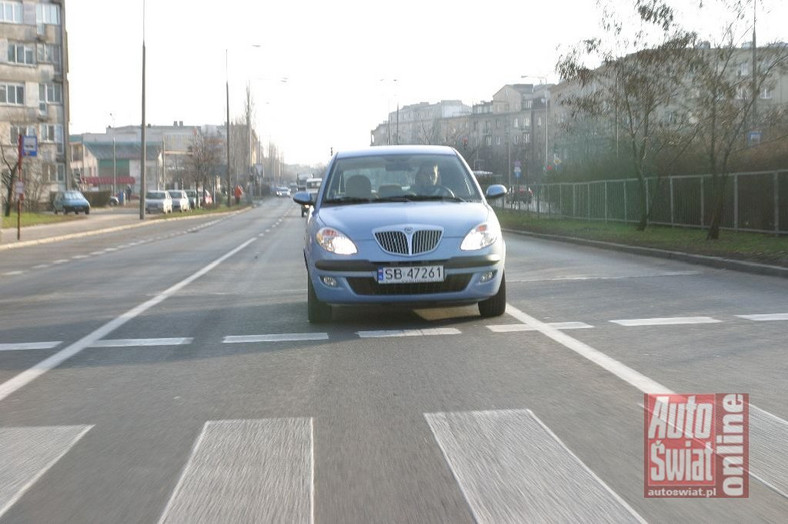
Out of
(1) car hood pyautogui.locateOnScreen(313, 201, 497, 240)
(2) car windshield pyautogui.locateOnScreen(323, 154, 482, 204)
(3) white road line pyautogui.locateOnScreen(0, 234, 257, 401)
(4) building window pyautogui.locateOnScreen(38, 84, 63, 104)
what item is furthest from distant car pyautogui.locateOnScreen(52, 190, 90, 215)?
(1) car hood pyautogui.locateOnScreen(313, 201, 497, 240)

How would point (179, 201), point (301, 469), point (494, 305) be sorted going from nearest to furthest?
point (301, 469) < point (494, 305) < point (179, 201)

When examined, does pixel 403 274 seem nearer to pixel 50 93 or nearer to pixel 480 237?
pixel 480 237

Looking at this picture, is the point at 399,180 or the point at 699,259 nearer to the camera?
the point at 399,180

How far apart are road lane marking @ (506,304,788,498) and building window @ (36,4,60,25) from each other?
2851 inches

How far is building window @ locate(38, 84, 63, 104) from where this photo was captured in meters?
76.5

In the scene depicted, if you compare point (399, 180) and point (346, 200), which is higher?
point (399, 180)

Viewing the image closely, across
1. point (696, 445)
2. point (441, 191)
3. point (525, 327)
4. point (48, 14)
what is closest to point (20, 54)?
point (48, 14)

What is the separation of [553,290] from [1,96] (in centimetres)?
6498

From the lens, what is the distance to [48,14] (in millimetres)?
76188

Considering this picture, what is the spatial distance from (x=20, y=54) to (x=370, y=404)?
2840 inches

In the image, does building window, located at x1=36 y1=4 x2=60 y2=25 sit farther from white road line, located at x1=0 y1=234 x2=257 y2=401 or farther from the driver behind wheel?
the driver behind wheel

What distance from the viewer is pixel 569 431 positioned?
17.0ft

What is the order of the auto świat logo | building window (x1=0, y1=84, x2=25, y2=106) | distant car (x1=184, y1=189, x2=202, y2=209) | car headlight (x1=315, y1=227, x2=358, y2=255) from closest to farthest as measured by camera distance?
1. the auto świat logo
2. car headlight (x1=315, y1=227, x2=358, y2=255)
3. building window (x1=0, y1=84, x2=25, y2=106)
4. distant car (x1=184, y1=189, x2=202, y2=209)

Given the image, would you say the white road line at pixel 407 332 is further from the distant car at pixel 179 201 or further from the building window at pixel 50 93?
the building window at pixel 50 93
